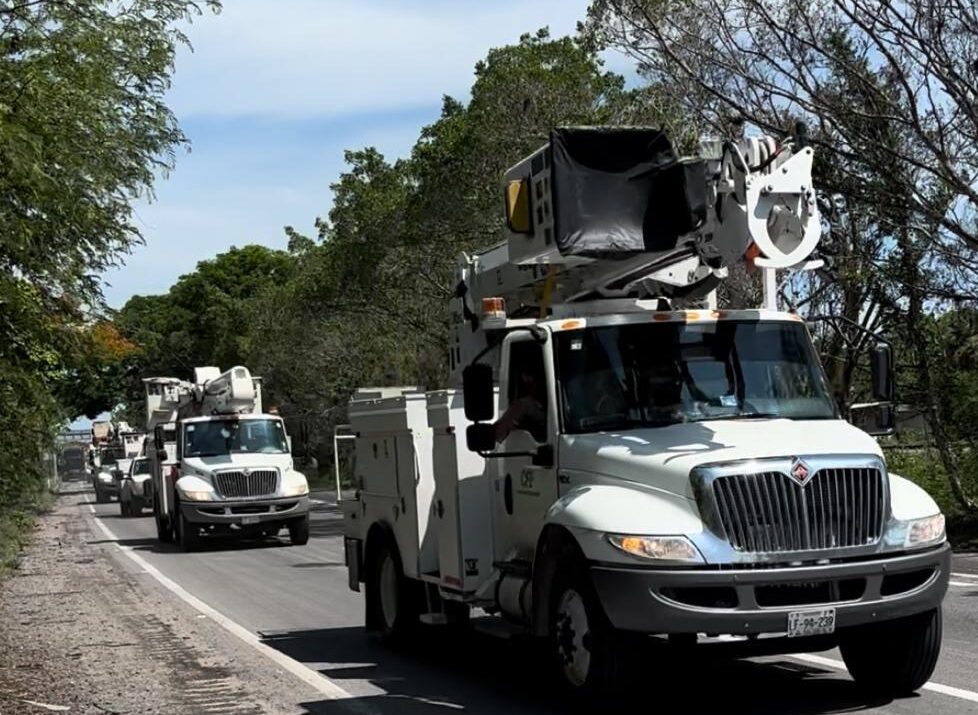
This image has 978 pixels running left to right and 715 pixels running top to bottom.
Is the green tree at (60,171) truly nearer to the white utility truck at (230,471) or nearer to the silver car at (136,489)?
the white utility truck at (230,471)

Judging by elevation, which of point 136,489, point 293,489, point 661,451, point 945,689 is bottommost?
point 945,689

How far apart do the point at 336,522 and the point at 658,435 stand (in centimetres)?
2688

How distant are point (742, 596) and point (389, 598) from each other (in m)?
5.03

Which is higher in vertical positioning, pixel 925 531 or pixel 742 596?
pixel 925 531

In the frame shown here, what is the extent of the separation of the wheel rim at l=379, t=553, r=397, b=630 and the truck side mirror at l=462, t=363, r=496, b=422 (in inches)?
121

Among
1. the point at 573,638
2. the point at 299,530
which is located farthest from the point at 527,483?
the point at 299,530

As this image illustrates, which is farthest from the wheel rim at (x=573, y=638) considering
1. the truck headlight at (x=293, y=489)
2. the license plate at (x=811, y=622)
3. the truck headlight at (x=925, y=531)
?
the truck headlight at (x=293, y=489)

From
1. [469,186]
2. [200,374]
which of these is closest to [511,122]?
[469,186]

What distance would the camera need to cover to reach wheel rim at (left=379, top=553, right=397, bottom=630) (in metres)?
12.3

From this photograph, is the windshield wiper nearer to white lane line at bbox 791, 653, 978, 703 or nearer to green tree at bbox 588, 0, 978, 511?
white lane line at bbox 791, 653, 978, 703

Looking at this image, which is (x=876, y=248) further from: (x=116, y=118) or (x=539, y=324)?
(x=539, y=324)

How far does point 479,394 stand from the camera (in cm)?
947

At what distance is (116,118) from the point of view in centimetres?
1597

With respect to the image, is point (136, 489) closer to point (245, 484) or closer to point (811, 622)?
point (245, 484)
